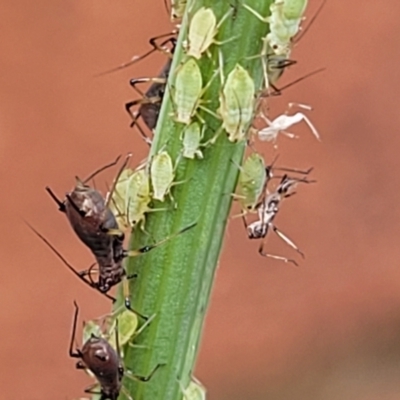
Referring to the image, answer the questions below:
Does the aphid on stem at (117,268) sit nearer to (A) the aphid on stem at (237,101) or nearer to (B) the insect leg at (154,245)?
(B) the insect leg at (154,245)

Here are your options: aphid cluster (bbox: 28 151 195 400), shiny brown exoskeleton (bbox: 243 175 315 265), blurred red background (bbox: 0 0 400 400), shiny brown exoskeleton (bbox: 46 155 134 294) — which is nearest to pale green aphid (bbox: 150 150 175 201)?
aphid cluster (bbox: 28 151 195 400)

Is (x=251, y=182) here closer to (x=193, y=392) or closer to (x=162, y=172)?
(x=162, y=172)

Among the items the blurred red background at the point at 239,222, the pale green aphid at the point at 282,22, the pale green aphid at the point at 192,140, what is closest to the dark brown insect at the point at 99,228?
the pale green aphid at the point at 192,140

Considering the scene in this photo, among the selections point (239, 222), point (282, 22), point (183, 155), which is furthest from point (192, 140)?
point (239, 222)

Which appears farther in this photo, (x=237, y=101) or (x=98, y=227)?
(x=98, y=227)

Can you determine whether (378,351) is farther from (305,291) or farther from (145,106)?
(145,106)

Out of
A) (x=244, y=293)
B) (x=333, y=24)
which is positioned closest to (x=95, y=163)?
(x=244, y=293)

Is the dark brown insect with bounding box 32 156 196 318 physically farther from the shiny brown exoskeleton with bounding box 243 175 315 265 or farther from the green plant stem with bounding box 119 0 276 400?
the shiny brown exoskeleton with bounding box 243 175 315 265
